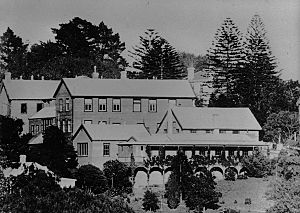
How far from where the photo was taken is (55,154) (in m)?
52.5

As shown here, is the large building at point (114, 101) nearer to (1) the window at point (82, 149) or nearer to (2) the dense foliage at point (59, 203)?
(1) the window at point (82, 149)

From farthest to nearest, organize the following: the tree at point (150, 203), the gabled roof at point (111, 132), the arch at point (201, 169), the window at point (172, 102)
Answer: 1. the window at point (172, 102)
2. the gabled roof at point (111, 132)
3. the arch at point (201, 169)
4. the tree at point (150, 203)

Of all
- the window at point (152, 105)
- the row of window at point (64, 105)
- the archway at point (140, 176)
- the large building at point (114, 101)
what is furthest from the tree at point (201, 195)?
the row of window at point (64, 105)

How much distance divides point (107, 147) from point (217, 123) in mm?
10519

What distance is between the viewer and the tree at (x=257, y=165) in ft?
176

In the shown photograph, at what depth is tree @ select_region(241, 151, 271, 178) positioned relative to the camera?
5362 cm

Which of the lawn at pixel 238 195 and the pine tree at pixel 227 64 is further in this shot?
the pine tree at pixel 227 64

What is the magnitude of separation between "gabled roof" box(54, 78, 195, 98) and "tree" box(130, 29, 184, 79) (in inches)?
540

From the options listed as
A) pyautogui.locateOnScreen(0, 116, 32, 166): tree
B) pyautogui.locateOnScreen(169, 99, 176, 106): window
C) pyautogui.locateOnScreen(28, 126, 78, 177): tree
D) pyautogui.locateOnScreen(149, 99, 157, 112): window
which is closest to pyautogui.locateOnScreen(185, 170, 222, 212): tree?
pyautogui.locateOnScreen(28, 126, 78, 177): tree

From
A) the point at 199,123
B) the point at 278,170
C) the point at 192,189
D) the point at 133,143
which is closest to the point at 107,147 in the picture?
the point at 133,143

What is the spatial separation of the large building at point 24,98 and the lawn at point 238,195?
2568 cm

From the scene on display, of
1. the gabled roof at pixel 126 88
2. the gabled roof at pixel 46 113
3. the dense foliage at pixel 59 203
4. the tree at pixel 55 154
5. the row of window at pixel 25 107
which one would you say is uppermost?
the gabled roof at pixel 126 88

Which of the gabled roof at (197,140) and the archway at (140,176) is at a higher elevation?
the gabled roof at (197,140)

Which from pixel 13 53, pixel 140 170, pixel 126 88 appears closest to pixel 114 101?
pixel 126 88
